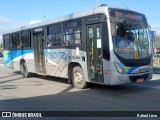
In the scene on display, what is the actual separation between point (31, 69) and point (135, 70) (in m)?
7.83

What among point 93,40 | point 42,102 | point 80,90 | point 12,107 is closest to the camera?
point 12,107

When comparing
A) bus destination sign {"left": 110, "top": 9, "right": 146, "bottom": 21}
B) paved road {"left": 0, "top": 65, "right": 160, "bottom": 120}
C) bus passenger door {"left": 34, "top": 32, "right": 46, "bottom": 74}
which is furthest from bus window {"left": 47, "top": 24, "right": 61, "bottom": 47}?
bus destination sign {"left": 110, "top": 9, "right": 146, "bottom": 21}

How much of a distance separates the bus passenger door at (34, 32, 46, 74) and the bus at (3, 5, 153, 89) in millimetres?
699

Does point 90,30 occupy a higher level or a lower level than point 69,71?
higher

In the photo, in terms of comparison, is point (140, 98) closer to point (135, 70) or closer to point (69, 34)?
point (135, 70)

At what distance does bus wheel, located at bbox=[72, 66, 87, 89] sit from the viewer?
1228 cm

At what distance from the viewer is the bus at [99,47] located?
10.6 m

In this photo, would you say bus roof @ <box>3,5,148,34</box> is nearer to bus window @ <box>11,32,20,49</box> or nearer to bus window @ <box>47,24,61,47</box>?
bus window @ <box>47,24,61,47</box>

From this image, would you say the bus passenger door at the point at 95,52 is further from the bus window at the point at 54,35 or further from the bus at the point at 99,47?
the bus window at the point at 54,35

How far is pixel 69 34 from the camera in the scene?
12.9 meters

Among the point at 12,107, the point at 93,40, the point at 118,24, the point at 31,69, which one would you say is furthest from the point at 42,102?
the point at 31,69

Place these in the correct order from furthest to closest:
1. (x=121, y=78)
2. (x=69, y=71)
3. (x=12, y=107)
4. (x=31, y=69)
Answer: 1. (x=31, y=69)
2. (x=69, y=71)
3. (x=121, y=78)
4. (x=12, y=107)

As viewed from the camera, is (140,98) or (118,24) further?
(118,24)

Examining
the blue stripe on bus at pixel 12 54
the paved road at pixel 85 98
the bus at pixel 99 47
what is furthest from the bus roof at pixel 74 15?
the paved road at pixel 85 98
